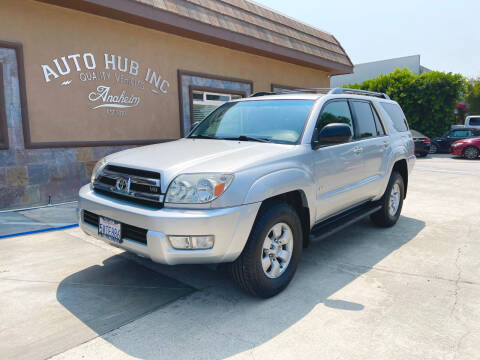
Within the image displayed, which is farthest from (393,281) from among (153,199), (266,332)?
(153,199)

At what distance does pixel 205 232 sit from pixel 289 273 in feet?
3.53

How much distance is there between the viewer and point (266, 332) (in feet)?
9.25

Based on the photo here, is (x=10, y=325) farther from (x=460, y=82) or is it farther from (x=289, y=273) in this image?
(x=460, y=82)

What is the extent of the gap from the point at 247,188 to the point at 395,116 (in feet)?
12.8

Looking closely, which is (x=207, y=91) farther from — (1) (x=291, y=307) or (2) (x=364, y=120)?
(1) (x=291, y=307)

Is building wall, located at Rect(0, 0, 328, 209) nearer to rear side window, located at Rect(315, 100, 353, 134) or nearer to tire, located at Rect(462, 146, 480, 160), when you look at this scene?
rear side window, located at Rect(315, 100, 353, 134)

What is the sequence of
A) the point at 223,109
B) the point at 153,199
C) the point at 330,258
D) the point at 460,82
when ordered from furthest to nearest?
the point at 460,82 < the point at 223,109 < the point at 330,258 < the point at 153,199

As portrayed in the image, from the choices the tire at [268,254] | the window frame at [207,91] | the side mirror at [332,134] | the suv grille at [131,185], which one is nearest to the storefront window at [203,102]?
the window frame at [207,91]

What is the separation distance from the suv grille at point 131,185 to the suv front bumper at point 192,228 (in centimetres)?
10

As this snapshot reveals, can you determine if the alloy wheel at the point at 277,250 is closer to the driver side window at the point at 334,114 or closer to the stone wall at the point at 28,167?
the driver side window at the point at 334,114

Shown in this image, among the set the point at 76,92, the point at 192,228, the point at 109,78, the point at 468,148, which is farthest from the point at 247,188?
the point at 468,148

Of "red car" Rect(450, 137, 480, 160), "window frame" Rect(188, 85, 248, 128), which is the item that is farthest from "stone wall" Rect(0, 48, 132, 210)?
"red car" Rect(450, 137, 480, 160)

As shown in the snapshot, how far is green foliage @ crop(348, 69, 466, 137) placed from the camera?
816 inches

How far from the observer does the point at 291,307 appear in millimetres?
3213
